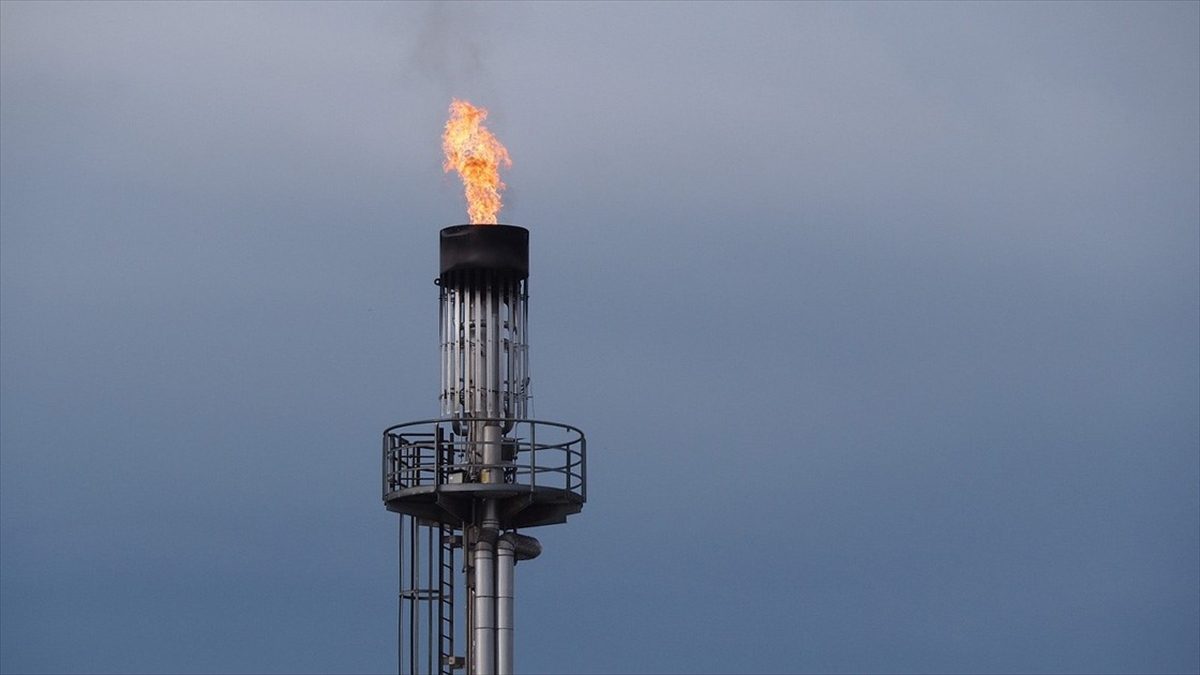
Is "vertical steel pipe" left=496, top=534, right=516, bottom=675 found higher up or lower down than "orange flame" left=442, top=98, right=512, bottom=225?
lower down

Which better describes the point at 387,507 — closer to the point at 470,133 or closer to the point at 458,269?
the point at 458,269

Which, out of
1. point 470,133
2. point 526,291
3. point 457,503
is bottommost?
point 457,503

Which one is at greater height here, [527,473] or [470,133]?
[470,133]

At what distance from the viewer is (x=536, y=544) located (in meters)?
53.5

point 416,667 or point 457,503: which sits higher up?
point 457,503

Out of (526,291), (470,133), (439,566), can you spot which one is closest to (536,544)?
(439,566)

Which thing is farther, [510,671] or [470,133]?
[470,133]

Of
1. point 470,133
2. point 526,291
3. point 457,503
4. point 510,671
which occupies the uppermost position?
point 470,133

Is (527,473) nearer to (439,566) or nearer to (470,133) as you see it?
(439,566)

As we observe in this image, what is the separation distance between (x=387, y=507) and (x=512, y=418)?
323cm

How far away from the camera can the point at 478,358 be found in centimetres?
5294

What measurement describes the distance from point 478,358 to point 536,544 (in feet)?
13.7

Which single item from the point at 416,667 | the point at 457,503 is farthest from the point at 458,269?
the point at 416,667

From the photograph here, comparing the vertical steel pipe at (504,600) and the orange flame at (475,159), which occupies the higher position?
the orange flame at (475,159)
